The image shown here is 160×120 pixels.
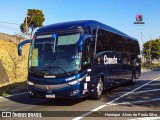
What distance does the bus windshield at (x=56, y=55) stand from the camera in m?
10.8

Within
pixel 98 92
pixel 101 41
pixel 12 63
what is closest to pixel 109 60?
pixel 101 41

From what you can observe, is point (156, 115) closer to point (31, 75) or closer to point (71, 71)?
point (71, 71)

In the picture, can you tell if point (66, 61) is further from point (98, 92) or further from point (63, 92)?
point (98, 92)

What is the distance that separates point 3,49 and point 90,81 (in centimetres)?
2388

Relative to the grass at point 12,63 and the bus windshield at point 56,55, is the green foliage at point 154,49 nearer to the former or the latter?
the grass at point 12,63

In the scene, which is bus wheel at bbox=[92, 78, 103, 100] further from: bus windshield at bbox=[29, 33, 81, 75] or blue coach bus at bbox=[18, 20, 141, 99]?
bus windshield at bbox=[29, 33, 81, 75]

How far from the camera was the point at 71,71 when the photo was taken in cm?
1074

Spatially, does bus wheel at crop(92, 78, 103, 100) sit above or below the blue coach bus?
below

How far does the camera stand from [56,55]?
433 inches

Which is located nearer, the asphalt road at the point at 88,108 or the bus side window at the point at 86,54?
the asphalt road at the point at 88,108

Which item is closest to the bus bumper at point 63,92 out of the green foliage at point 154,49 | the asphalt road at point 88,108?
the asphalt road at point 88,108

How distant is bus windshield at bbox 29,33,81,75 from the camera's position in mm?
10820

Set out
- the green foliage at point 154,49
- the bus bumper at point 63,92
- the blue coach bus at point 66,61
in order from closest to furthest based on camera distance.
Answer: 1. the bus bumper at point 63,92
2. the blue coach bus at point 66,61
3. the green foliage at point 154,49

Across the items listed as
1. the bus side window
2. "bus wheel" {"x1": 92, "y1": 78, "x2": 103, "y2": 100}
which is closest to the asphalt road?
"bus wheel" {"x1": 92, "y1": 78, "x2": 103, "y2": 100}
